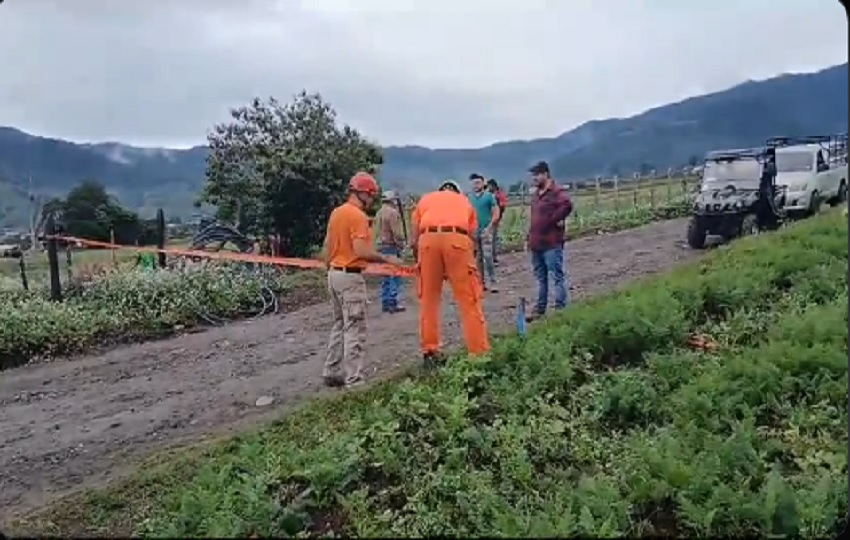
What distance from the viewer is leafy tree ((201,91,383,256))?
1695cm

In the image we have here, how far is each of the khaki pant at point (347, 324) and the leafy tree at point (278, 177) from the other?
907cm

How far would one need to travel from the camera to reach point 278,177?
16.8 metres

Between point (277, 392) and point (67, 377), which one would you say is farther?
point (67, 377)

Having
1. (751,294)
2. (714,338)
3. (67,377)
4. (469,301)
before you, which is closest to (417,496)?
(469,301)

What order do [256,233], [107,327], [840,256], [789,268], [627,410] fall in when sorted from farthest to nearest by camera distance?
[256,233] < [107,327] < [789,268] < [840,256] < [627,410]

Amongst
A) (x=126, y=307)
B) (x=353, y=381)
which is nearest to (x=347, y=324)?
(x=353, y=381)

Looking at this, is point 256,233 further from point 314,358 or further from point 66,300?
point 314,358

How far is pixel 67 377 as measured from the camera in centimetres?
1032

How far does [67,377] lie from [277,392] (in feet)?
10.5

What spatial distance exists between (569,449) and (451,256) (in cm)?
248

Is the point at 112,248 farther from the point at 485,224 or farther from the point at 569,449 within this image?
the point at 569,449

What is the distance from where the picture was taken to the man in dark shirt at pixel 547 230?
967 cm

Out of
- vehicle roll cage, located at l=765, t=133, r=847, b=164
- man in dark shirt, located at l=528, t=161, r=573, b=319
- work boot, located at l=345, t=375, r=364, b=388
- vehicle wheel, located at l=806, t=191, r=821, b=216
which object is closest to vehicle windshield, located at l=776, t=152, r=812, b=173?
vehicle wheel, located at l=806, t=191, r=821, b=216

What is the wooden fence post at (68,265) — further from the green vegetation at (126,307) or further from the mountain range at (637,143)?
the mountain range at (637,143)
